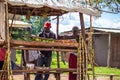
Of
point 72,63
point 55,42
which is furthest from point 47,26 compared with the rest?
point 55,42

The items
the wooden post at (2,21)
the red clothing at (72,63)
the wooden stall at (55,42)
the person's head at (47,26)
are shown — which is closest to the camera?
the wooden stall at (55,42)

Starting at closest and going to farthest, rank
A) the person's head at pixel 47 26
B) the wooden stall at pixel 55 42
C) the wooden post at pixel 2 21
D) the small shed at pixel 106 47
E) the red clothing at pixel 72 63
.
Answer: the wooden stall at pixel 55 42, the wooden post at pixel 2 21, the red clothing at pixel 72 63, the person's head at pixel 47 26, the small shed at pixel 106 47

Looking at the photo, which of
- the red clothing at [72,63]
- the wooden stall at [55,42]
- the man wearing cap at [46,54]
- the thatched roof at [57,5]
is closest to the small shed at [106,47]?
the man wearing cap at [46,54]

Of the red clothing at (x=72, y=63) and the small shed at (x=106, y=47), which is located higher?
the red clothing at (x=72, y=63)

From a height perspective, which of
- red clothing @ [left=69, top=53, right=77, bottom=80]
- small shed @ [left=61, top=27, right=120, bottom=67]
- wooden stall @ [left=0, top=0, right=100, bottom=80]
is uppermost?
wooden stall @ [left=0, top=0, right=100, bottom=80]

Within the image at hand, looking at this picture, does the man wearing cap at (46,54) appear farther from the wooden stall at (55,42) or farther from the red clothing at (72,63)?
the wooden stall at (55,42)

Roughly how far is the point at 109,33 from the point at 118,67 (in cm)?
243

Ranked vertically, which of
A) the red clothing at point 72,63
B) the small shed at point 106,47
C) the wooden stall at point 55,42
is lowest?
the small shed at point 106,47

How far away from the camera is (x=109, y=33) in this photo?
2197cm

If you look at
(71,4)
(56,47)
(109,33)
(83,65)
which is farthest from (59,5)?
(109,33)

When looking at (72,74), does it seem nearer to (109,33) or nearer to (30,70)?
(30,70)

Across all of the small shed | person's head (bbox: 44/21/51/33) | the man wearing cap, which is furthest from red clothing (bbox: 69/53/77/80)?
the small shed

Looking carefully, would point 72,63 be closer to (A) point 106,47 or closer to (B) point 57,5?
(B) point 57,5

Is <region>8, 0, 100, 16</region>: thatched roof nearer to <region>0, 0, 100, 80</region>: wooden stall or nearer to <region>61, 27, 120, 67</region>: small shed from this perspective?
<region>0, 0, 100, 80</region>: wooden stall
